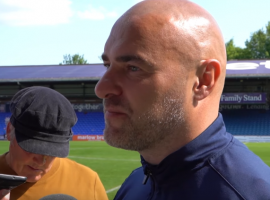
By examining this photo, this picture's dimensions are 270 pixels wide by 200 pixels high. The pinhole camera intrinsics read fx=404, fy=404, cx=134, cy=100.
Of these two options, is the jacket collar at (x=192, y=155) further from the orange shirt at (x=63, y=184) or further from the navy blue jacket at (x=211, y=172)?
the orange shirt at (x=63, y=184)

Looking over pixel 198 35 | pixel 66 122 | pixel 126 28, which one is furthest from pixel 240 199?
pixel 66 122

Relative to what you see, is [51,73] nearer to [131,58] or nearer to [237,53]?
[131,58]

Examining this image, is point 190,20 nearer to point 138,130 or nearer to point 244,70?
point 138,130

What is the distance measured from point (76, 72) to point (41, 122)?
34507 mm

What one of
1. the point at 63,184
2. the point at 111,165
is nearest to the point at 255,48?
the point at 111,165

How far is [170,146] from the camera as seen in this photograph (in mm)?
1602

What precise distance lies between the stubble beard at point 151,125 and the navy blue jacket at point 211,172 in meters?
0.10

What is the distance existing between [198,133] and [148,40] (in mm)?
420

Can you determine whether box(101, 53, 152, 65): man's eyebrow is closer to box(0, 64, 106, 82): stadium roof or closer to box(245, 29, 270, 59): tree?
box(0, 64, 106, 82): stadium roof

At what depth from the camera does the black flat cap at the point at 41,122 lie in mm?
2352

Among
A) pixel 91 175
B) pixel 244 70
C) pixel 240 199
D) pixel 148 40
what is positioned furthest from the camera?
pixel 244 70

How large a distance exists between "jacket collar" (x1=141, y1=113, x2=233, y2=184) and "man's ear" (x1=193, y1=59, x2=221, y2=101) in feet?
0.47

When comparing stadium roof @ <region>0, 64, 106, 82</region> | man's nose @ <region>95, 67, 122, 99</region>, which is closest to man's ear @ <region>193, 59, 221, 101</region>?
man's nose @ <region>95, 67, 122, 99</region>

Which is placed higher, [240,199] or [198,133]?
[198,133]
